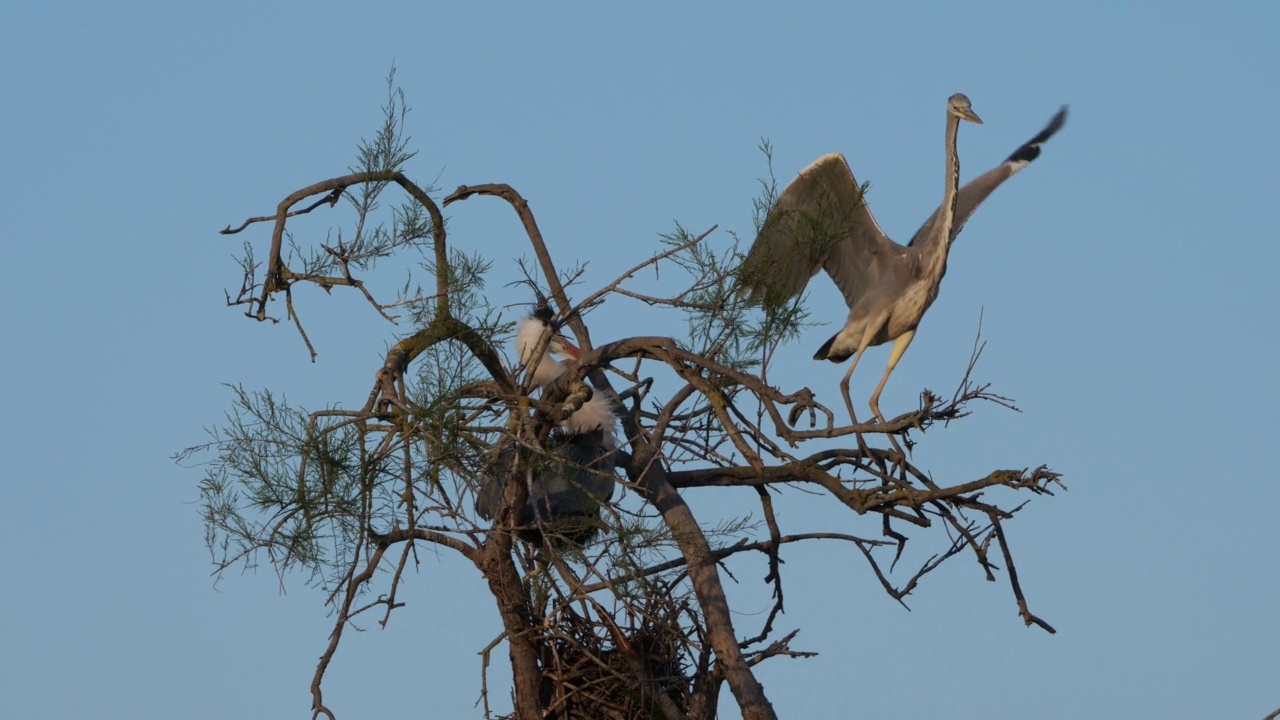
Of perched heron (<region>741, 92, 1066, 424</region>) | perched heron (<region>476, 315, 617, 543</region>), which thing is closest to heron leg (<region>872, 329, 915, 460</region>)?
perched heron (<region>741, 92, 1066, 424</region>)

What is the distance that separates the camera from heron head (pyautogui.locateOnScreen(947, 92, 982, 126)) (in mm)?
6984

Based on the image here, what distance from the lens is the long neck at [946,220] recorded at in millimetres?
6805

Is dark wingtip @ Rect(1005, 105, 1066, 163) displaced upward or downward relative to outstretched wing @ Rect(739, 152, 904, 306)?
upward

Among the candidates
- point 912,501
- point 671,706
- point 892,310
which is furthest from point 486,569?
point 892,310

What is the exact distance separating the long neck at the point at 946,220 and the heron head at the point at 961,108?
5.4 inches

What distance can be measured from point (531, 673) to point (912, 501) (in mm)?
1496

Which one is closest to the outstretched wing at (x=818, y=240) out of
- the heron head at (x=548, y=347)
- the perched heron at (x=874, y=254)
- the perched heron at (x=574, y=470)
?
the perched heron at (x=874, y=254)

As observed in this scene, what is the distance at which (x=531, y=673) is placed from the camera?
543 centimetres

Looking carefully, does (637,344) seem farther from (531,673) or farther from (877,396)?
(877,396)

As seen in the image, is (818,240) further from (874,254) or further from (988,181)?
(988,181)

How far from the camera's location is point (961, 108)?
701 centimetres

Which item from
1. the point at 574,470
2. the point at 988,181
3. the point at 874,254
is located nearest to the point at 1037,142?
the point at 988,181

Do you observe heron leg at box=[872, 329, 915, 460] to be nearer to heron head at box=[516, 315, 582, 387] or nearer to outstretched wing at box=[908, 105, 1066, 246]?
outstretched wing at box=[908, 105, 1066, 246]

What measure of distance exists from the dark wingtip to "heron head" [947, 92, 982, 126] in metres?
1.04
